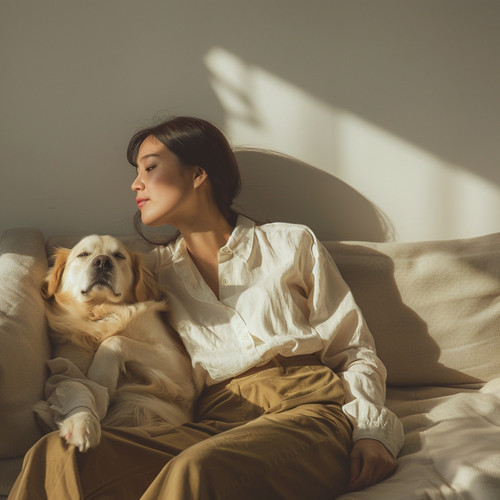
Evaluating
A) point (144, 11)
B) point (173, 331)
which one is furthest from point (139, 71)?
point (173, 331)

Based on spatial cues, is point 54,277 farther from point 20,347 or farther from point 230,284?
point 230,284

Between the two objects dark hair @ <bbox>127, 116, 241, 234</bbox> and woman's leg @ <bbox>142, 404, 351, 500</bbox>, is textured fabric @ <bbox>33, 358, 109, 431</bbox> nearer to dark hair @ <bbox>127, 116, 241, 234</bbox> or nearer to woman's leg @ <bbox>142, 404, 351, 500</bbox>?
woman's leg @ <bbox>142, 404, 351, 500</bbox>

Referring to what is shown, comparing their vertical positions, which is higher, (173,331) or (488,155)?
(488,155)

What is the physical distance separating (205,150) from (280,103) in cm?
49

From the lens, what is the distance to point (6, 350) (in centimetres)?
151

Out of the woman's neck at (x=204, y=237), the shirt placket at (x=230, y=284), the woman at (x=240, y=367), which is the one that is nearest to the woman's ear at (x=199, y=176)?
the woman at (x=240, y=367)

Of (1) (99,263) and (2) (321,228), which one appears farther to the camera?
(2) (321,228)

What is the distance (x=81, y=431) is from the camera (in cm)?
130

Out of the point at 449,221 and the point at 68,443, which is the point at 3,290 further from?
the point at 449,221

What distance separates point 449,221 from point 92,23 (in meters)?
1.51

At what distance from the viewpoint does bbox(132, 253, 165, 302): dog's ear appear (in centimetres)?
185

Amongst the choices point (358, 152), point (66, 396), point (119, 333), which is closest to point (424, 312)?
point (358, 152)

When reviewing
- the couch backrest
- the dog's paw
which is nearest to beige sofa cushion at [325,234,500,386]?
the couch backrest

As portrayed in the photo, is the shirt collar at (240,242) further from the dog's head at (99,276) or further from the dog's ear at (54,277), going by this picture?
the dog's ear at (54,277)
